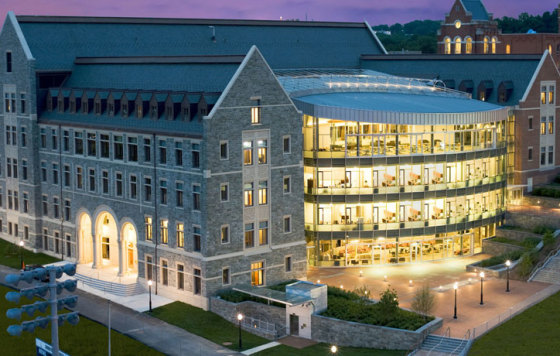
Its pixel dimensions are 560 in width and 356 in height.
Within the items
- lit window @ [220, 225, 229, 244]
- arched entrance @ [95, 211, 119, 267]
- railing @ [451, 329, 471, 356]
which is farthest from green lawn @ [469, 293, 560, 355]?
arched entrance @ [95, 211, 119, 267]

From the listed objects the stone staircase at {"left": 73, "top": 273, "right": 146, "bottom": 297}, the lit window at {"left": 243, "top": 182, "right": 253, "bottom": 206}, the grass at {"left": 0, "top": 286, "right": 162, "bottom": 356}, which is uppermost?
the lit window at {"left": 243, "top": 182, "right": 253, "bottom": 206}

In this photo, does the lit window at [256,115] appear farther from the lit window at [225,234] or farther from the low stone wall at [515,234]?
the low stone wall at [515,234]

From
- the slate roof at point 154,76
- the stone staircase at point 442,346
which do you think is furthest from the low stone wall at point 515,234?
the slate roof at point 154,76

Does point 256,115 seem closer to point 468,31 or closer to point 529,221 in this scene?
point 529,221

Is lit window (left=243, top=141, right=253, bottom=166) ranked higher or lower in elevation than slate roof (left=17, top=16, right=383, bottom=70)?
lower

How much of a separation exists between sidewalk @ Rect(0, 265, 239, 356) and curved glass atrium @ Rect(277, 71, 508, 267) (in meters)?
18.4

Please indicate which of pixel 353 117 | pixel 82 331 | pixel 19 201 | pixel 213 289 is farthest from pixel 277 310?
pixel 19 201

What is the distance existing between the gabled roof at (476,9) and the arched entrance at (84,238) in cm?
6797

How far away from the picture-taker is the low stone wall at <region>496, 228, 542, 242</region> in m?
78.4

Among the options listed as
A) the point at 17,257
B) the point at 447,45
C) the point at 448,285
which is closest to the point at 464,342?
the point at 448,285

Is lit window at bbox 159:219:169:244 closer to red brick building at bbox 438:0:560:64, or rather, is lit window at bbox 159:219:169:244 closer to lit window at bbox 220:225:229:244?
lit window at bbox 220:225:229:244

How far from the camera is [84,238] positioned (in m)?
76.1

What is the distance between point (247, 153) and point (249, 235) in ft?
20.3

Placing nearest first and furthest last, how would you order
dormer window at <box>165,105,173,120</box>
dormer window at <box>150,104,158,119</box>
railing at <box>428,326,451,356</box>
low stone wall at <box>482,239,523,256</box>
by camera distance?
railing at <box>428,326,451,356</box>, dormer window at <box>165,105,173,120</box>, dormer window at <box>150,104,158,119</box>, low stone wall at <box>482,239,523,256</box>
